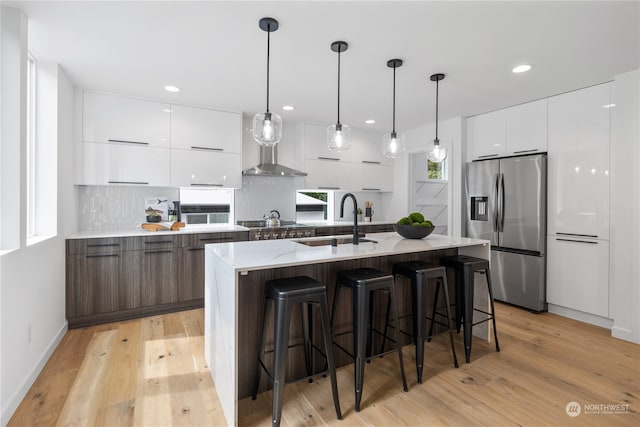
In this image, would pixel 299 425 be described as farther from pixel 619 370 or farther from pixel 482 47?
pixel 482 47

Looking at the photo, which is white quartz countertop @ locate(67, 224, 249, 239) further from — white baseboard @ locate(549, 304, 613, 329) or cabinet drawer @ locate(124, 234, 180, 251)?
white baseboard @ locate(549, 304, 613, 329)

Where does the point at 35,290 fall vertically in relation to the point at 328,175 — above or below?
below

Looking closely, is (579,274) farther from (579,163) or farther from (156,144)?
(156,144)

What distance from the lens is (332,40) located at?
2348mm

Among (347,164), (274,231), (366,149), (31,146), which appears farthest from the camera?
(366,149)

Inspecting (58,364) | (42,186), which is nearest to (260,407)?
(58,364)

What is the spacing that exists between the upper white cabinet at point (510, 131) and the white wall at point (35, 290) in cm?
455

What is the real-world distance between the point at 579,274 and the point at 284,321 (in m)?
3.30

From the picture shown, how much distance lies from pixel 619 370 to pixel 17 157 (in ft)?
14.3

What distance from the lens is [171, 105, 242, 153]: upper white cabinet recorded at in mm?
3807

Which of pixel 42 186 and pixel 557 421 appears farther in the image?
pixel 42 186

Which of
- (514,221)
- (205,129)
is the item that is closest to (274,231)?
(205,129)

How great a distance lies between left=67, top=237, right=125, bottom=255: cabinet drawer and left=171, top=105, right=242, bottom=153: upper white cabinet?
4.13 feet

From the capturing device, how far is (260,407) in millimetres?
1927
